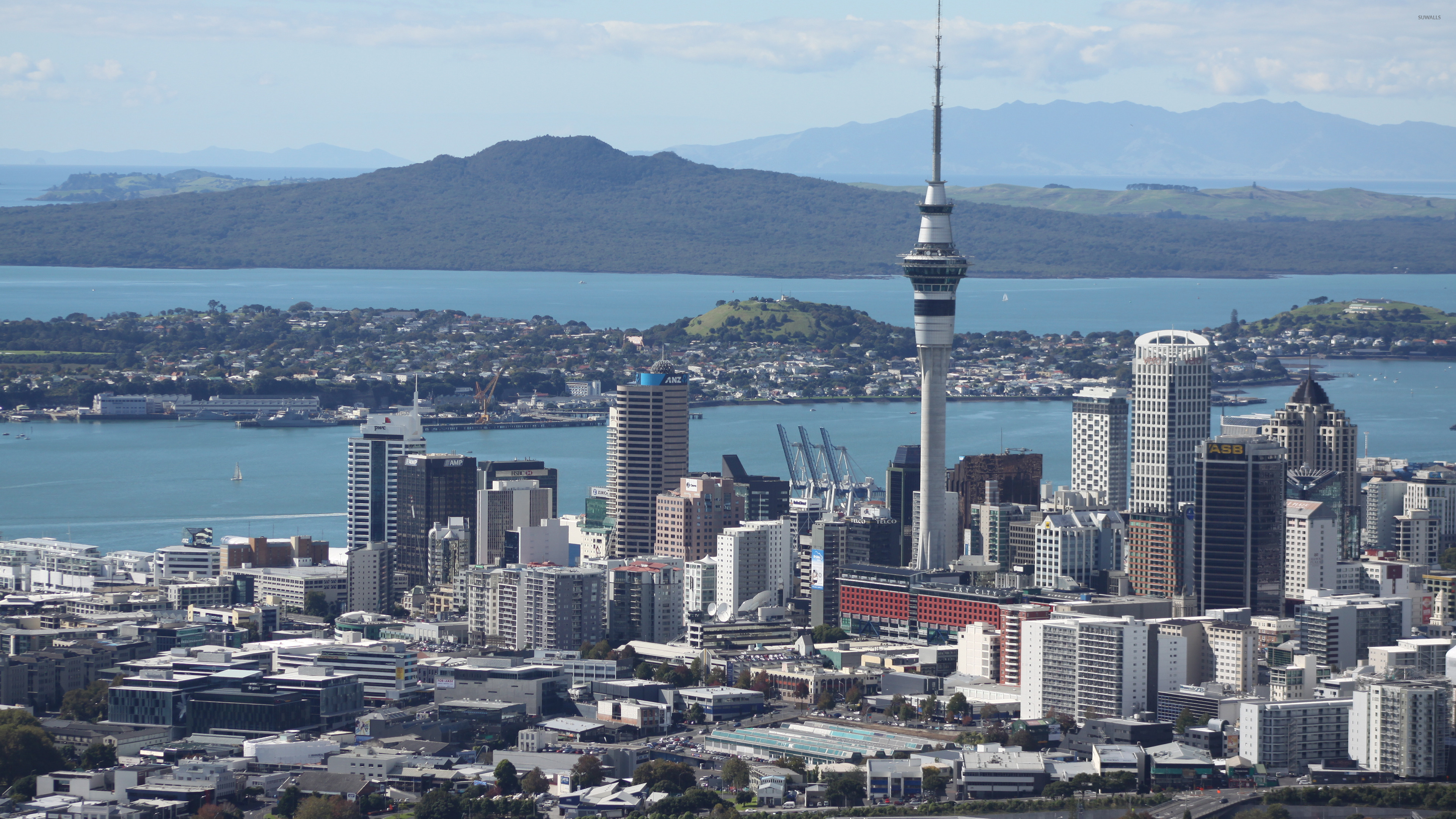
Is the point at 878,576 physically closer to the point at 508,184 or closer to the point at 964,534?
the point at 964,534

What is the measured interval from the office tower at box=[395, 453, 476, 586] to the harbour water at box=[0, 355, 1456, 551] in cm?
296

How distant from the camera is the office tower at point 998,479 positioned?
35.0m

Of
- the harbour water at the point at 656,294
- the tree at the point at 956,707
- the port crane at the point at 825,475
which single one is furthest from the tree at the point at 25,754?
the harbour water at the point at 656,294

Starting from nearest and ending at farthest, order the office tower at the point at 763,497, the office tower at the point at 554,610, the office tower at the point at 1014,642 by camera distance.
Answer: the office tower at the point at 1014,642 → the office tower at the point at 554,610 → the office tower at the point at 763,497

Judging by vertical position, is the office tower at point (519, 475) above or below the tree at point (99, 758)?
above

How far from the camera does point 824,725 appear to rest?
80.6 ft

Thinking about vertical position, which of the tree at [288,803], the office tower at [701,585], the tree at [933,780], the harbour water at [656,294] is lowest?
the tree at [288,803]

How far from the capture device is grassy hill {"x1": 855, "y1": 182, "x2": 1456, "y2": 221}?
130 m

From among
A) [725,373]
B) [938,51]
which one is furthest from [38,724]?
[725,373]

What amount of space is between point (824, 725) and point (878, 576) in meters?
5.85

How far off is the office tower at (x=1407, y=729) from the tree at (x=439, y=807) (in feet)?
23.9

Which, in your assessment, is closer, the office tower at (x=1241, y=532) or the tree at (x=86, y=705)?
the tree at (x=86, y=705)

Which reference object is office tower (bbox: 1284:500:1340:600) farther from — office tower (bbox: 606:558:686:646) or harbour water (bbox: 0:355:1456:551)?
harbour water (bbox: 0:355:1456:551)

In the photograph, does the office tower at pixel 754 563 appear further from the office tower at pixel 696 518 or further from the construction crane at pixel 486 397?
the construction crane at pixel 486 397
